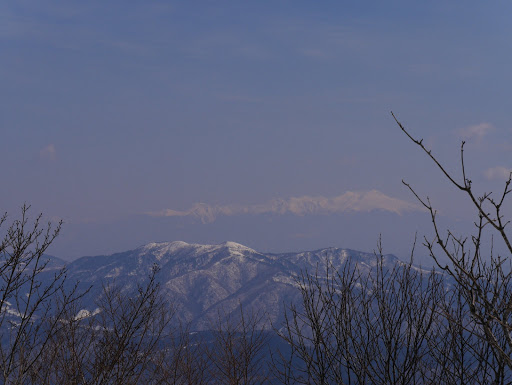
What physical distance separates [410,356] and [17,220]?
7.30 metres

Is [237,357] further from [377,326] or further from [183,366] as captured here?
[377,326]

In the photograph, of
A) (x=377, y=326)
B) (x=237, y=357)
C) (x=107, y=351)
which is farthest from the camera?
(x=237, y=357)

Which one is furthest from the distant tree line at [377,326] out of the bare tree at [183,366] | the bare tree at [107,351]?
the bare tree at [183,366]

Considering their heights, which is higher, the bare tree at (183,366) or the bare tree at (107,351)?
the bare tree at (107,351)

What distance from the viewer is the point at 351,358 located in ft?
34.0

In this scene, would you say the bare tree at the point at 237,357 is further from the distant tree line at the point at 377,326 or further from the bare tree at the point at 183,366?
the distant tree line at the point at 377,326

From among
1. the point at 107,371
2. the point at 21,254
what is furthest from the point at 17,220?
the point at 107,371

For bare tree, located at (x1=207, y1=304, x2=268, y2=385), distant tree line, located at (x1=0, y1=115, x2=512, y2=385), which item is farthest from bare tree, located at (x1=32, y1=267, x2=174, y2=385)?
bare tree, located at (x1=207, y1=304, x2=268, y2=385)

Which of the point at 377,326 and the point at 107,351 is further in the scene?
the point at 107,351

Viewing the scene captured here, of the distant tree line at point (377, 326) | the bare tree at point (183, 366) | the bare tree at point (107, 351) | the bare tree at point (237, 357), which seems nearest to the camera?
the distant tree line at point (377, 326)

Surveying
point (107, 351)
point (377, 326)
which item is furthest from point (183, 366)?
point (377, 326)

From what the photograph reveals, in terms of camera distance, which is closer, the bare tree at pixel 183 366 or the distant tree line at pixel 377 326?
the distant tree line at pixel 377 326

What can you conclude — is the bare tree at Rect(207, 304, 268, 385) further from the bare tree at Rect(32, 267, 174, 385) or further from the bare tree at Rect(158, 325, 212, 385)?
the bare tree at Rect(32, 267, 174, 385)

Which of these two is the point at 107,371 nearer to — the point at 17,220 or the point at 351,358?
the point at 17,220
